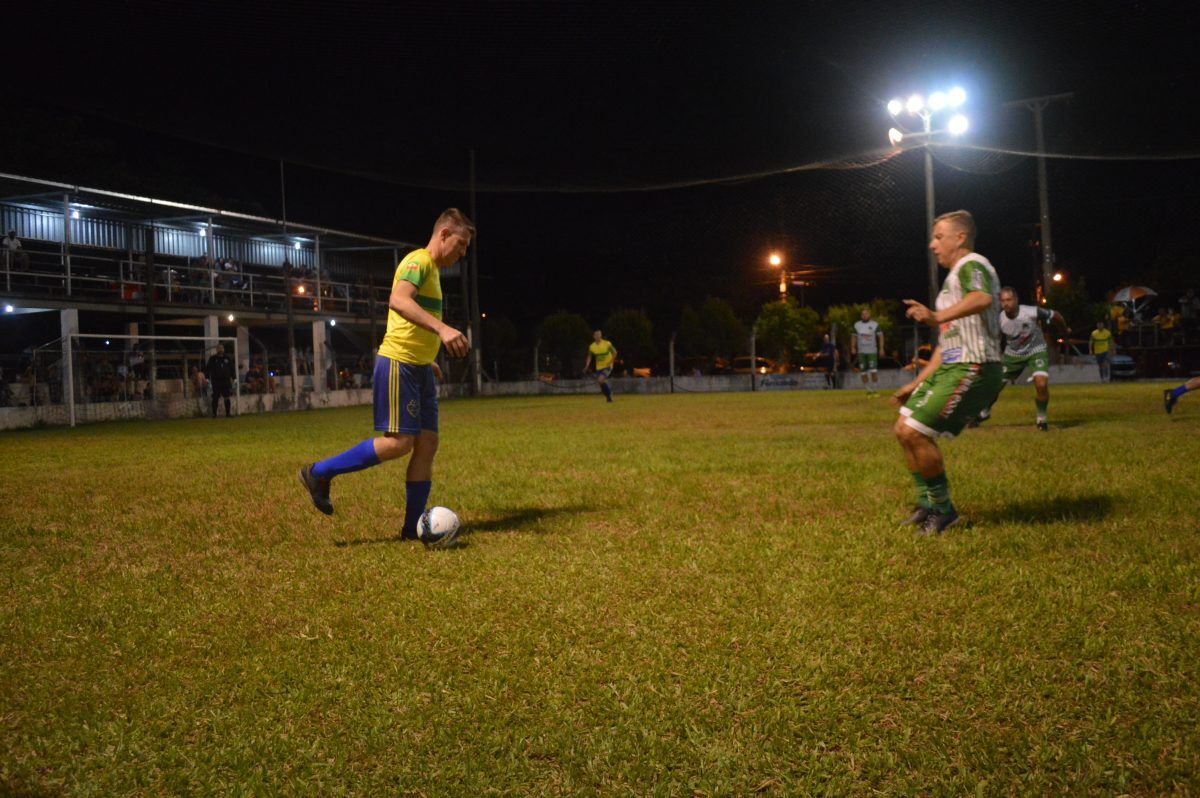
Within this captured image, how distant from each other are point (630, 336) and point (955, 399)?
158 feet

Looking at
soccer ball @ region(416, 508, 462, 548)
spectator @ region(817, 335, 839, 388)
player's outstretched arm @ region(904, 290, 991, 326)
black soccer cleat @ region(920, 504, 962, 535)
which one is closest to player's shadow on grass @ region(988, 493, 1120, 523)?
black soccer cleat @ region(920, 504, 962, 535)

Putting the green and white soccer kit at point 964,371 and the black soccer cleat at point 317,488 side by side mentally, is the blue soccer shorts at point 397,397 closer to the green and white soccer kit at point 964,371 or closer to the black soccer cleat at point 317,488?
the black soccer cleat at point 317,488

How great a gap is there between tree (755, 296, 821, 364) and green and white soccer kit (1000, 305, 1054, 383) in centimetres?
4109

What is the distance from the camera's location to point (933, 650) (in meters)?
3.35

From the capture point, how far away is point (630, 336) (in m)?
53.7

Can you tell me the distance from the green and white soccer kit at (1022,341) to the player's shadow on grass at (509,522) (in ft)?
28.2

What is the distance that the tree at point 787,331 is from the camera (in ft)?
177

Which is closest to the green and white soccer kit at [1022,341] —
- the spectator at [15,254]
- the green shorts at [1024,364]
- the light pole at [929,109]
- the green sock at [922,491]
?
the green shorts at [1024,364]

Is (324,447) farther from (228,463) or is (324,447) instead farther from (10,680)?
(10,680)

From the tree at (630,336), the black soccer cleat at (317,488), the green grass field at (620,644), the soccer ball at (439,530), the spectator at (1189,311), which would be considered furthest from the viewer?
Answer: the tree at (630,336)

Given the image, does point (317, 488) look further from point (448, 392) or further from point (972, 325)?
point (448, 392)

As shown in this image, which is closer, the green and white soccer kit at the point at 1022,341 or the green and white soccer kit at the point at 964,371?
the green and white soccer kit at the point at 964,371

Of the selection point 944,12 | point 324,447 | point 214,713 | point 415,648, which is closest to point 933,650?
point 415,648

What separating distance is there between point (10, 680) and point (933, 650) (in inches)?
132
